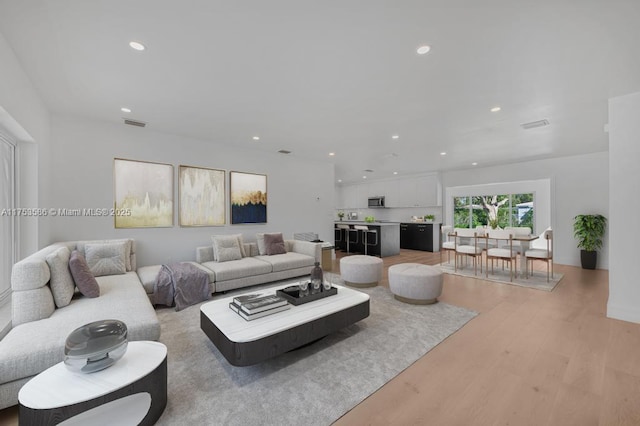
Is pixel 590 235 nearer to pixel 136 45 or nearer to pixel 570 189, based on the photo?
pixel 570 189

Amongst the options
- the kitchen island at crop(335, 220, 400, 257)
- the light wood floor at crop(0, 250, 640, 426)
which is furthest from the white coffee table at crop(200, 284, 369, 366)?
the kitchen island at crop(335, 220, 400, 257)

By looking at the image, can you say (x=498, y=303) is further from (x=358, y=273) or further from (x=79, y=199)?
(x=79, y=199)

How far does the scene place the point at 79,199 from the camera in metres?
3.83

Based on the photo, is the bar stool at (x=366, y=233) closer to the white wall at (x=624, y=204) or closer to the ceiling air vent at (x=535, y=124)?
the ceiling air vent at (x=535, y=124)

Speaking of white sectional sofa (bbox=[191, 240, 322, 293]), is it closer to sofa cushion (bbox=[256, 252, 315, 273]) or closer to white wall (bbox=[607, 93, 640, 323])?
sofa cushion (bbox=[256, 252, 315, 273])

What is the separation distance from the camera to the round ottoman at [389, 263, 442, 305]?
3.50 metres

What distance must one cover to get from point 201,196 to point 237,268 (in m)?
1.68

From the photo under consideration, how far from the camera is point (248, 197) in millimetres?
5473

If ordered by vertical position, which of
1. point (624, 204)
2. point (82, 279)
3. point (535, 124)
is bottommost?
point (82, 279)

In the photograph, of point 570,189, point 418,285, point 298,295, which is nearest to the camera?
point 298,295

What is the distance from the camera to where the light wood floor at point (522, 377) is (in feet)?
5.51

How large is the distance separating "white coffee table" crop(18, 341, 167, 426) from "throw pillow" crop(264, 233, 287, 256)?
333cm

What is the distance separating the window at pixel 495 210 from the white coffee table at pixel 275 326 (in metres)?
6.15

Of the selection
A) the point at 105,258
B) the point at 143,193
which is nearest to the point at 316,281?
the point at 105,258
